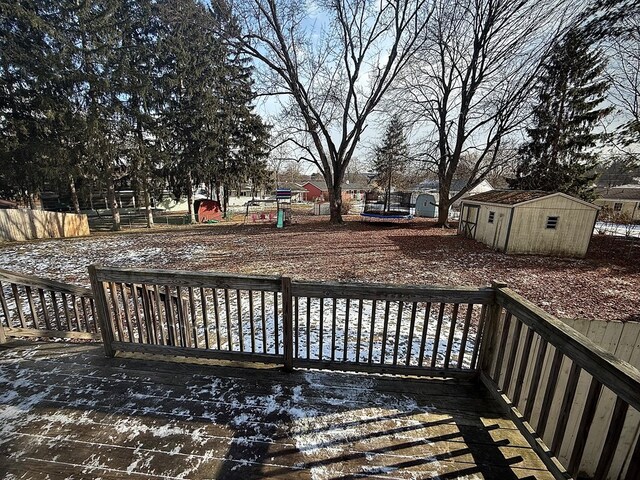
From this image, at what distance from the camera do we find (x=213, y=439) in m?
2.06

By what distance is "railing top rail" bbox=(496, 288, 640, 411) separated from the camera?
4.41 feet

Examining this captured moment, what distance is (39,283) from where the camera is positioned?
347cm

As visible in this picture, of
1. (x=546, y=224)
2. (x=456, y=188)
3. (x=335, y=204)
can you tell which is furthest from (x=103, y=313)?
(x=456, y=188)

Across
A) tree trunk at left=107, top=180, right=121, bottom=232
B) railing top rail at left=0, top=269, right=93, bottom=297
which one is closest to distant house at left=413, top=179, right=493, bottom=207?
tree trunk at left=107, top=180, right=121, bottom=232

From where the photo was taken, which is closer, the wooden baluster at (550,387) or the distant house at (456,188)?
the wooden baluster at (550,387)

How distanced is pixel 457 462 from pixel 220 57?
2317 centimetres

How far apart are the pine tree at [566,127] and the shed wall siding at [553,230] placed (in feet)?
27.9

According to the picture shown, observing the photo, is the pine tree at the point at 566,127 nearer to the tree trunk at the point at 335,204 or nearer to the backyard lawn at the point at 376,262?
the backyard lawn at the point at 376,262

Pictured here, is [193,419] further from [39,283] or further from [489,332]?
[39,283]

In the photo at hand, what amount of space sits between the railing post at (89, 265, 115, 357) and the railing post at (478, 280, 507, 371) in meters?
3.89

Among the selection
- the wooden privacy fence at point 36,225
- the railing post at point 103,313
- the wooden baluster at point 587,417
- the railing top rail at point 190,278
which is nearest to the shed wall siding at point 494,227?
the wooden baluster at point 587,417

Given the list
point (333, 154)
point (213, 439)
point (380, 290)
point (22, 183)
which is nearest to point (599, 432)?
point (380, 290)

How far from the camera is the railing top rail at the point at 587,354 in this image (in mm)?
1345

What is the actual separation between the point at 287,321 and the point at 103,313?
2032 millimetres
